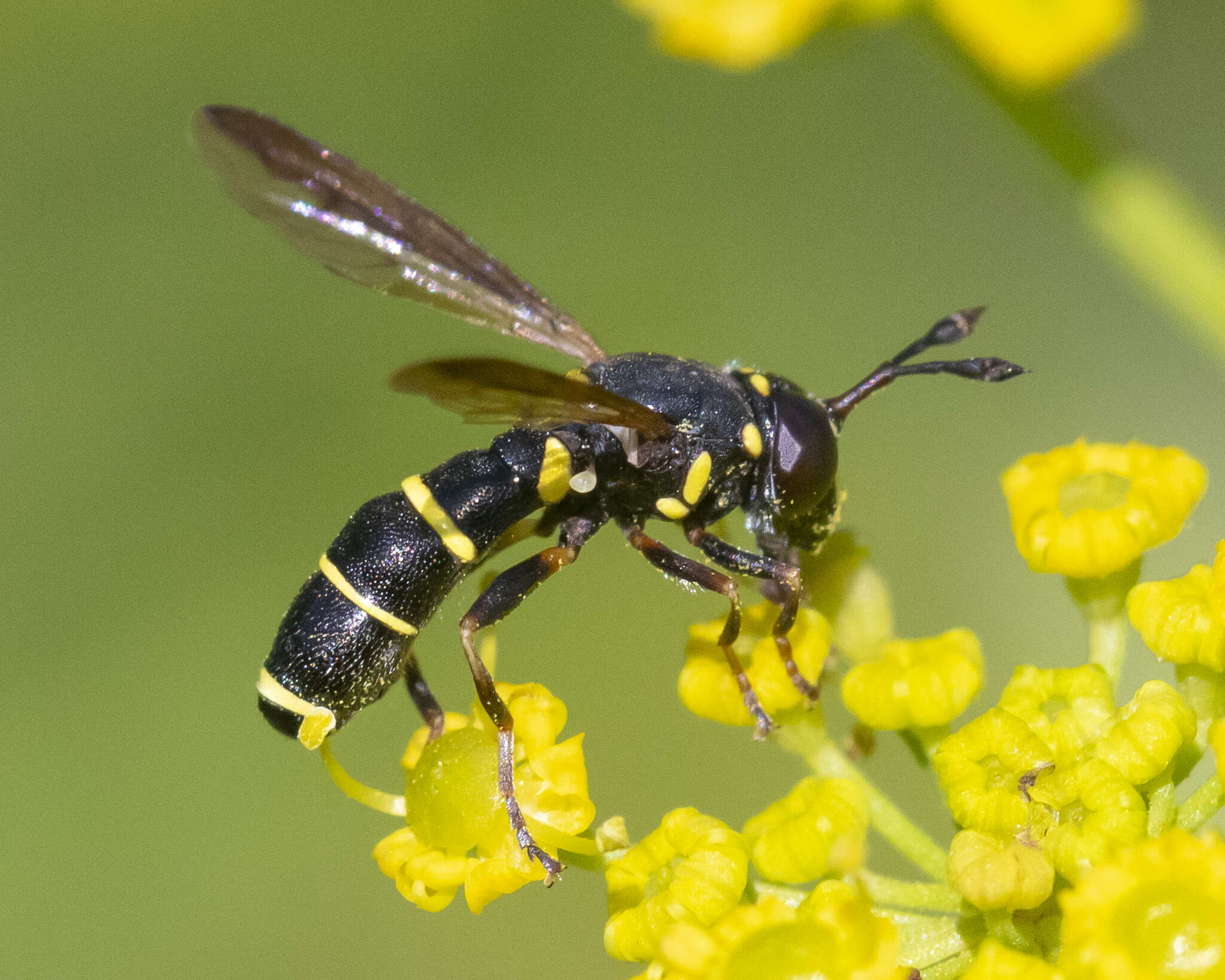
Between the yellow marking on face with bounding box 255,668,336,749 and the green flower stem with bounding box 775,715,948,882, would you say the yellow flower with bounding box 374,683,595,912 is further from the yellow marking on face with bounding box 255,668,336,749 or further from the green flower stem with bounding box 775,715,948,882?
the green flower stem with bounding box 775,715,948,882

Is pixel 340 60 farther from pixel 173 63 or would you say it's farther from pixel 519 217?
pixel 519 217

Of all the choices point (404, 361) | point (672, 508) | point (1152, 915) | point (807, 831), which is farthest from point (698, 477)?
point (404, 361)

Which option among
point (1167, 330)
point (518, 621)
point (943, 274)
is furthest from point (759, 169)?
point (518, 621)

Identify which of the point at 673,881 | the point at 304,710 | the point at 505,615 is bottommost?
the point at 673,881

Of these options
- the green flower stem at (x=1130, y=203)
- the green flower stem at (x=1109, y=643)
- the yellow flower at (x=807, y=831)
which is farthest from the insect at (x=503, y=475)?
the green flower stem at (x=1109, y=643)

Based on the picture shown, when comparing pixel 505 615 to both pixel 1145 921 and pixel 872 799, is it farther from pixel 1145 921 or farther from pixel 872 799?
pixel 1145 921

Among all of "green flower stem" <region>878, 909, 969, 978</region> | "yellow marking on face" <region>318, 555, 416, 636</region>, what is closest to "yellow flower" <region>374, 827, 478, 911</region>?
"yellow marking on face" <region>318, 555, 416, 636</region>
